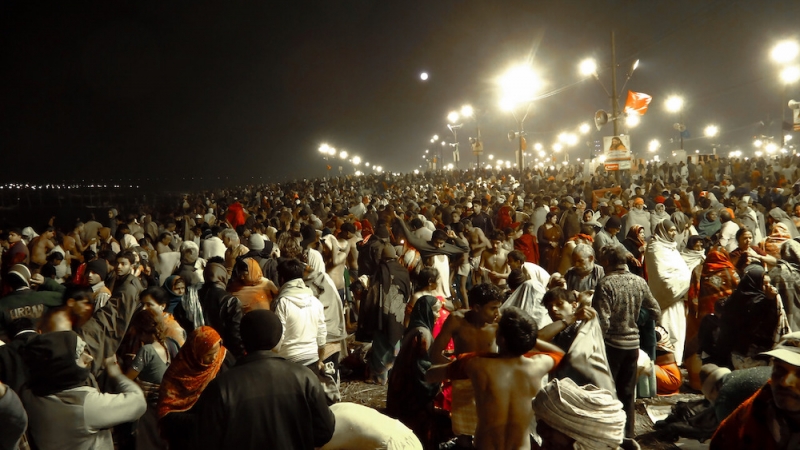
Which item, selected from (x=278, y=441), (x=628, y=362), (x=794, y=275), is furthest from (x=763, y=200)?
(x=278, y=441)

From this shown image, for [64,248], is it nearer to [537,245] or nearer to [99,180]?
[537,245]

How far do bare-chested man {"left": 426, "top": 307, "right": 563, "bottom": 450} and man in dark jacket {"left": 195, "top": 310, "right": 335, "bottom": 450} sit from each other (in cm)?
98

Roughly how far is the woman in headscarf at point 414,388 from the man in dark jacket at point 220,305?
135 centimetres

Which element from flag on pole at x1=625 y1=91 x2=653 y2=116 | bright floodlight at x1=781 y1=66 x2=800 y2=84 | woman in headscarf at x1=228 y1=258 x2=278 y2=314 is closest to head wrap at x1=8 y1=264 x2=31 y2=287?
woman in headscarf at x1=228 y1=258 x2=278 y2=314

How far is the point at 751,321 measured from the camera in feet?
16.0

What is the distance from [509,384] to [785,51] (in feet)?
79.4

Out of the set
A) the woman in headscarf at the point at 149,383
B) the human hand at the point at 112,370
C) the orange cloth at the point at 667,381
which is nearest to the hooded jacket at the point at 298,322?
the woman in headscarf at the point at 149,383

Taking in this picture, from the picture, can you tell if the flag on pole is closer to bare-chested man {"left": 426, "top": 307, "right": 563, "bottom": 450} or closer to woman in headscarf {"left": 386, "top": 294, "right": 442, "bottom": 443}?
woman in headscarf {"left": 386, "top": 294, "right": 442, "bottom": 443}

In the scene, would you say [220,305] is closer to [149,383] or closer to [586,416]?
[149,383]

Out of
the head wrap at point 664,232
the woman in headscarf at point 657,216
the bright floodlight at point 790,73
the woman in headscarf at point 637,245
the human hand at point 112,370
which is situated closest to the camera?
the human hand at point 112,370

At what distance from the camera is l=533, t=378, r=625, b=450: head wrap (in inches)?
109

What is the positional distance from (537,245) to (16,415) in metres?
8.33

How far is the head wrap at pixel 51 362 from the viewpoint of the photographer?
308 centimetres

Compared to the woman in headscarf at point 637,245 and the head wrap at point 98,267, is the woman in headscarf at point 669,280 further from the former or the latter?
the head wrap at point 98,267
